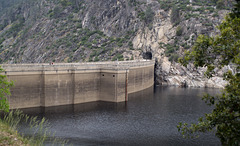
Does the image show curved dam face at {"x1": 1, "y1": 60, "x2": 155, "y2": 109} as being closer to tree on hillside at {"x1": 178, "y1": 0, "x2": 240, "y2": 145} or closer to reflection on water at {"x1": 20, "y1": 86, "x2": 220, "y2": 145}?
reflection on water at {"x1": 20, "y1": 86, "x2": 220, "y2": 145}

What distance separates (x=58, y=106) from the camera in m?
57.8

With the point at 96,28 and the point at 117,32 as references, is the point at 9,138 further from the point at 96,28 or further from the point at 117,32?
the point at 96,28

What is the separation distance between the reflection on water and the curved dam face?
230cm

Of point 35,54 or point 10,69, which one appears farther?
point 35,54

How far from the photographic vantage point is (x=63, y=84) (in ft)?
196

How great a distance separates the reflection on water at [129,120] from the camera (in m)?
39.7

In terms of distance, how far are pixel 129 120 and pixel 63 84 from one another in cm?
1782

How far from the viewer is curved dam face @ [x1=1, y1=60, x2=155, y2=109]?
2136 inches

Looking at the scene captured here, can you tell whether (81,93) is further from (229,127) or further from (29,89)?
(229,127)

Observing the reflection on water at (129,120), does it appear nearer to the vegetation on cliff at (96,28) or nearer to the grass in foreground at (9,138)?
the grass in foreground at (9,138)

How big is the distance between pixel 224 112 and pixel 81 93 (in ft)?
150

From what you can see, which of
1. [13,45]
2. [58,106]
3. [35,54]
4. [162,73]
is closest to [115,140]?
[58,106]

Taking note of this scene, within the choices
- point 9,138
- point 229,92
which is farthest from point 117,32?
point 229,92

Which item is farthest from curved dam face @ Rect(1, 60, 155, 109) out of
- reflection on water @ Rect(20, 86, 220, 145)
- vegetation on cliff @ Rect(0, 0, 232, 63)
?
vegetation on cliff @ Rect(0, 0, 232, 63)
